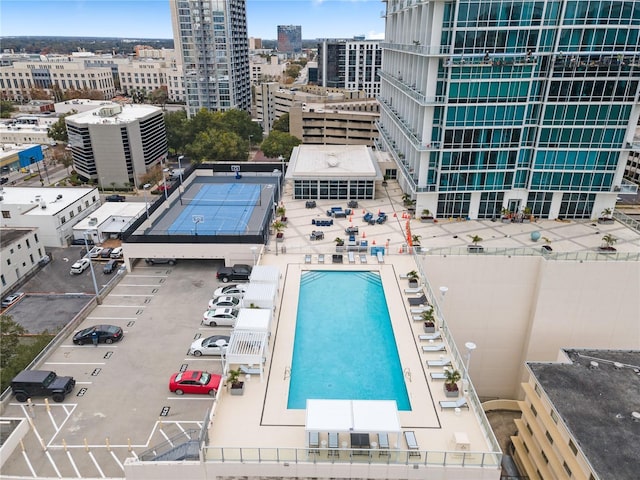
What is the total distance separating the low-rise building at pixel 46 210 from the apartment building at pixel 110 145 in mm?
16421

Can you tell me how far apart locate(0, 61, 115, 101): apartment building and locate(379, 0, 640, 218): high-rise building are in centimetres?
15366

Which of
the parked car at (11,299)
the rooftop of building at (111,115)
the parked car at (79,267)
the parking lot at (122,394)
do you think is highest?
the rooftop of building at (111,115)

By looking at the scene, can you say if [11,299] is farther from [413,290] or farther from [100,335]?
[413,290]

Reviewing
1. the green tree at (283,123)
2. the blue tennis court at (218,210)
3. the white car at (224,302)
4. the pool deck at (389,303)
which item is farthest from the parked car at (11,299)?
the green tree at (283,123)

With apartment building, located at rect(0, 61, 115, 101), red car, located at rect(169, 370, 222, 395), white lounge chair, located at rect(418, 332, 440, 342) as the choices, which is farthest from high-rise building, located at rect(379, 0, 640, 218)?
apartment building, located at rect(0, 61, 115, 101)

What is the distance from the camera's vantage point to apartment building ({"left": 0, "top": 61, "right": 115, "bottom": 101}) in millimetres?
164875

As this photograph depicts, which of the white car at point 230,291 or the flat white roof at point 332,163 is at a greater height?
the flat white roof at point 332,163

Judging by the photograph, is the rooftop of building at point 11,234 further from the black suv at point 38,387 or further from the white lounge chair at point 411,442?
the white lounge chair at point 411,442

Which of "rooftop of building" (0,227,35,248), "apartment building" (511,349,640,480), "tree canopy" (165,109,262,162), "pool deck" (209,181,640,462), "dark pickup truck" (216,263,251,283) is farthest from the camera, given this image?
"tree canopy" (165,109,262,162)

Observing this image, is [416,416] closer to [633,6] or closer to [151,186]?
[633,6]

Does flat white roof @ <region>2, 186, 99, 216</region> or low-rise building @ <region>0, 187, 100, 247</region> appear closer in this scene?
low-rise building @ <region>0, 187, 100, 247</region>

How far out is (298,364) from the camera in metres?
24.0

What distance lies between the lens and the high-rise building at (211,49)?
99.0 m

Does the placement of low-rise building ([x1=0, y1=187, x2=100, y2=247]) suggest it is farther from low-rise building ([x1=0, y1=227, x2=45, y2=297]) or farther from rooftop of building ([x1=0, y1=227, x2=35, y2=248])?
rooftop of building ([x1=0, y1=227, x2=35, y2=248])
